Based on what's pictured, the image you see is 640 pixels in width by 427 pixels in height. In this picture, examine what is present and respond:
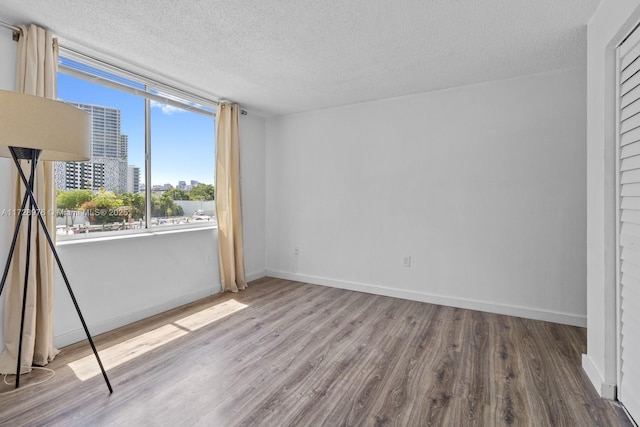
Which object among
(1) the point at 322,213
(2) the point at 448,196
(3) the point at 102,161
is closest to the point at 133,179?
(3) the point at 102,161

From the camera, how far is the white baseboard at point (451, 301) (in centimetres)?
298

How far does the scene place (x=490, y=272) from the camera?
10.9 ft

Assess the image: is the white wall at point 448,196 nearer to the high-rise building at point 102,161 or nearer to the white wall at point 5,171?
the high-rise building at point 102,161

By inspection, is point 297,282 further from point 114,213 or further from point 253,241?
point 114,213

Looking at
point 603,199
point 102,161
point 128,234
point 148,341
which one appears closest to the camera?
point 603,199

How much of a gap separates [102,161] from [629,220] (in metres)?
3.99

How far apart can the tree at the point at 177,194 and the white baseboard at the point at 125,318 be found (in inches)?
44.9

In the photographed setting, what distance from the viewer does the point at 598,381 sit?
191cm

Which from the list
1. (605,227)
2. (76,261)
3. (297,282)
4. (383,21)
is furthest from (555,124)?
(76,261)

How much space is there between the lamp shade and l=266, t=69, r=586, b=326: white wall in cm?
299

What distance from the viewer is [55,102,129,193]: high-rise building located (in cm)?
270

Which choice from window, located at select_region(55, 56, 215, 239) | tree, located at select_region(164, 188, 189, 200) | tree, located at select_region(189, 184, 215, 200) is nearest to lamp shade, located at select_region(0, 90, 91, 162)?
window, located at select_region(55, 56, 215, 239)

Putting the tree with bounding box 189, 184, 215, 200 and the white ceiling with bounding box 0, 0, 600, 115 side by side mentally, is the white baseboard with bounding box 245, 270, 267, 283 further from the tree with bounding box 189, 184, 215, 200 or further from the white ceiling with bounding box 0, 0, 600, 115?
the white ceiling with bounding box 0, 0, 600, 115

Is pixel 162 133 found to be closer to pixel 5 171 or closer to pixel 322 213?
pixel 5 171
